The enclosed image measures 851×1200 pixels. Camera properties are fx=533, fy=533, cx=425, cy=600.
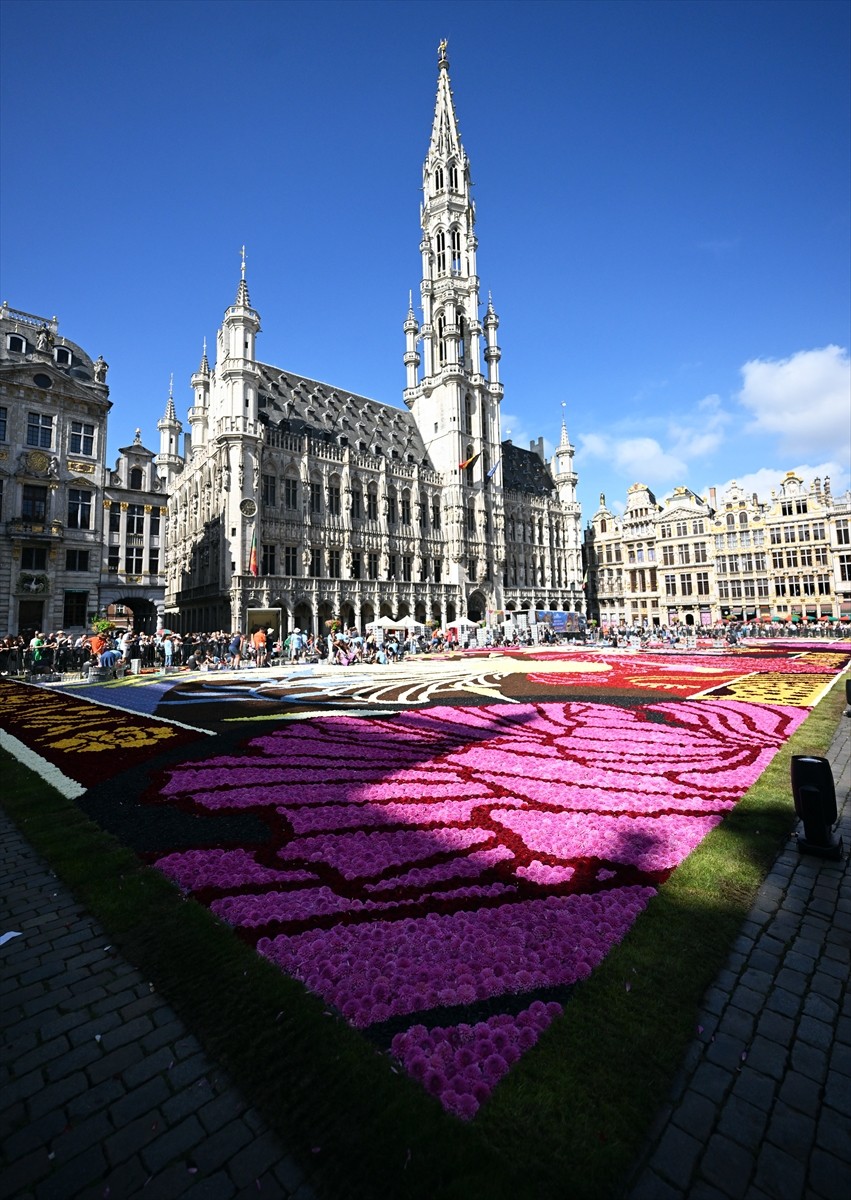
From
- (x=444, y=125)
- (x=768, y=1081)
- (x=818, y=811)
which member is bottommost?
(x=768, y=1081)

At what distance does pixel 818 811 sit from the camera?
5180mm

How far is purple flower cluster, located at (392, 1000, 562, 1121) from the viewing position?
2650 millimetres

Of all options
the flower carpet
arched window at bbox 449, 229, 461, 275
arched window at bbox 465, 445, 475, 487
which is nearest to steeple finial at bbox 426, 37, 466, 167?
arched window at bbox 449, 229, 461, 275

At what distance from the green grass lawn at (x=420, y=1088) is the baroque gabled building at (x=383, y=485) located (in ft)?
130

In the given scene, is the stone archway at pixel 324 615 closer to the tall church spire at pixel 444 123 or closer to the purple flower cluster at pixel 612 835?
the purple flower cluster at pixel 612 835

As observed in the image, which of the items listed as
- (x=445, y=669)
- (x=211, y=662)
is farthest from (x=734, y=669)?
(x=211, y=662)

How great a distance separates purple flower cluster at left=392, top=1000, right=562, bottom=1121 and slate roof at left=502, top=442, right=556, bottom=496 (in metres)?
71.0

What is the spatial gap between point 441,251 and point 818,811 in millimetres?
79700

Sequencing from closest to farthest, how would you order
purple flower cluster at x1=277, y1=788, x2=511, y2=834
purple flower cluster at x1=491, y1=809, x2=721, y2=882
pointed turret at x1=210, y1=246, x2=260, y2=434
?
purple flower cluster at x1=491, y1=809, x2=721, y2=882, purple flower cluster at x1=277, y1=788, x2=511, y2=834, pointed turret at x1=210, y1=246, x2=260, y2=434

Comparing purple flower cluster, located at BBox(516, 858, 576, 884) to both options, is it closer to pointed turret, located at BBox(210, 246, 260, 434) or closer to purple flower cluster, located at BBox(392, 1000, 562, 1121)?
purple flower cluster, located at BBox(392, 1000, 562, 1121)

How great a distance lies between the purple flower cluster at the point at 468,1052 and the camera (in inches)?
104

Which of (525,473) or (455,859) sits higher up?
(525,473)

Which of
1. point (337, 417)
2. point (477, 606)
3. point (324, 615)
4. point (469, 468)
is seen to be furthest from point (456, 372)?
point (324, 615)

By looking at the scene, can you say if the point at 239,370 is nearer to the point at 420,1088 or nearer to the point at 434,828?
the point at 434,828
